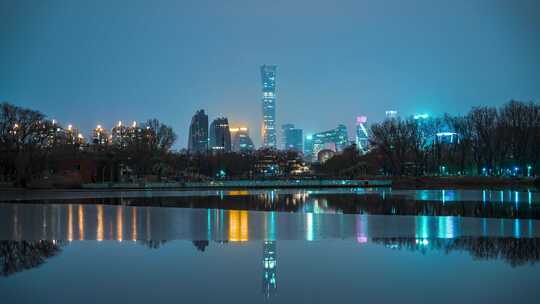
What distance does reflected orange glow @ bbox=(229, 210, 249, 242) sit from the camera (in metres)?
19.1

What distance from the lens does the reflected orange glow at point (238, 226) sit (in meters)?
19.1

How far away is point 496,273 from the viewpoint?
506 inches

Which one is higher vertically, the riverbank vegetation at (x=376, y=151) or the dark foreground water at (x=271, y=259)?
the riverbank vegetation at (x=376, y=151)

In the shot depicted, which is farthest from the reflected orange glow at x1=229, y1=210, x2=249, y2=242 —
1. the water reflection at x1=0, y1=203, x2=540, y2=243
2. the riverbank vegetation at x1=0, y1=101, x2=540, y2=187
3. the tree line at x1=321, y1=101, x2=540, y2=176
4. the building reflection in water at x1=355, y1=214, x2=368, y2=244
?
the tree line at x1=321, y1=101, x2=540, y2=176

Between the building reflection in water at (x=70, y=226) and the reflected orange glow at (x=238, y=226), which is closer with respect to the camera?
the reflected orange glow at (x=238, y=226)

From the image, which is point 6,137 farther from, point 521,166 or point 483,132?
point 521,166

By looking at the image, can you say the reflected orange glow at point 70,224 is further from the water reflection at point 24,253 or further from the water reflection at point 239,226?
the water reflection at point 24,253

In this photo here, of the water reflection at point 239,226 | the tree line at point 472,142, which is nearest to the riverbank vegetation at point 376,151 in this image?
the tree line at point 472,142

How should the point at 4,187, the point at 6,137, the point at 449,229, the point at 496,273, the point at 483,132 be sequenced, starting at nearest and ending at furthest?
the point at 496,273, the point at 449,229, the point at 4,187, the point at 6,137, the point at 483,132

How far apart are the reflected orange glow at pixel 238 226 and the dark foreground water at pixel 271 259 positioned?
0.06 meters

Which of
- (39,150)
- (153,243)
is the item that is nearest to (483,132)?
(39,150)

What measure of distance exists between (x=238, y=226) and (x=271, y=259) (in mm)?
7708

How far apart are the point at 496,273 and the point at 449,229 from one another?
8.04 meters

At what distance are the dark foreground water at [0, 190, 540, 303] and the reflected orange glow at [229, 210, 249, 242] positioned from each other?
6 centimetres
